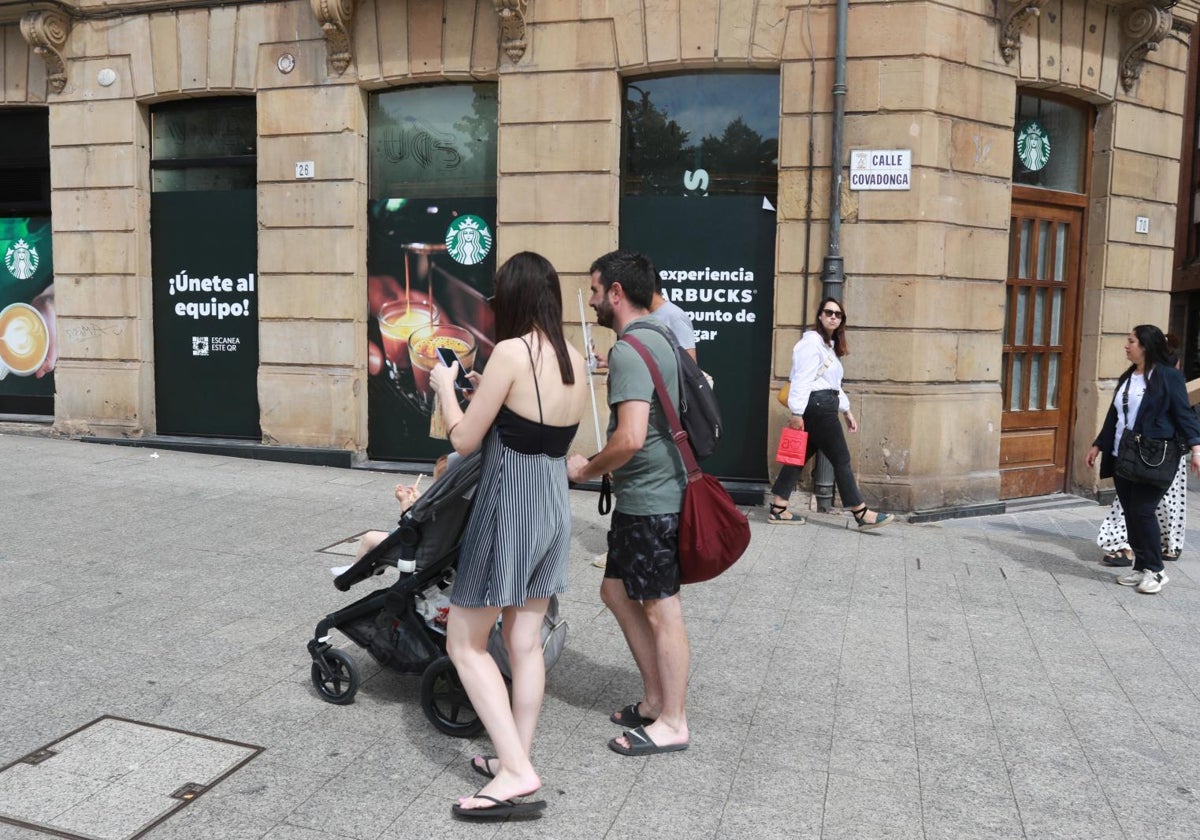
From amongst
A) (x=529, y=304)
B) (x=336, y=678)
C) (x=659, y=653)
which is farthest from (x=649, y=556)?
(x=336, y=678)

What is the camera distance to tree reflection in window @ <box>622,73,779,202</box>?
9000 millimetres

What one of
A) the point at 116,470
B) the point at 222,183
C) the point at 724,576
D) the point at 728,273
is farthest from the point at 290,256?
the point at 724,576

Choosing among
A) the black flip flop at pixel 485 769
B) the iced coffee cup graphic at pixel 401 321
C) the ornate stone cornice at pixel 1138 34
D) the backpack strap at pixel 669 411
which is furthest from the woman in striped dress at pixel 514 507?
the ornate stone cornice at pixel 1138 34

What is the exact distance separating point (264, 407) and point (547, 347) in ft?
24.8

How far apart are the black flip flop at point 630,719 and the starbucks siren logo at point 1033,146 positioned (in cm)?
746

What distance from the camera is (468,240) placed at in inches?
380

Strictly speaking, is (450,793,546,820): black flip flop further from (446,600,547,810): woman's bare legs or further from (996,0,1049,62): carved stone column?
(996,0,1049,62): carved stone column

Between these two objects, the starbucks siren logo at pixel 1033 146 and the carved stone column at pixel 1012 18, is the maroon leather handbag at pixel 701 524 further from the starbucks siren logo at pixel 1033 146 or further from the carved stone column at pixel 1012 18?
the starbucks siren logo at pixel 1033 146

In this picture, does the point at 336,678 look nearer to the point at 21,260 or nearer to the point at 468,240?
the point at 468,240

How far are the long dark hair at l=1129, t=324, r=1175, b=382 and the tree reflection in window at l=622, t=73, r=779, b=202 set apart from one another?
3.39m

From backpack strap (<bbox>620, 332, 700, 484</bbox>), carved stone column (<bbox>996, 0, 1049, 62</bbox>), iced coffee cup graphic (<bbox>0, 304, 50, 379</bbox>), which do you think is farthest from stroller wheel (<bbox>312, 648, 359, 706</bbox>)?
iced coffee cup graphic (<bbox>0, 304, 50, 379</bbox>)

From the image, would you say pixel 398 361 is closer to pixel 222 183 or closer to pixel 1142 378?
pixel 222 183

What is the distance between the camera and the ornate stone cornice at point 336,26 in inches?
369

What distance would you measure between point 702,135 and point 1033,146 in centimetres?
322
